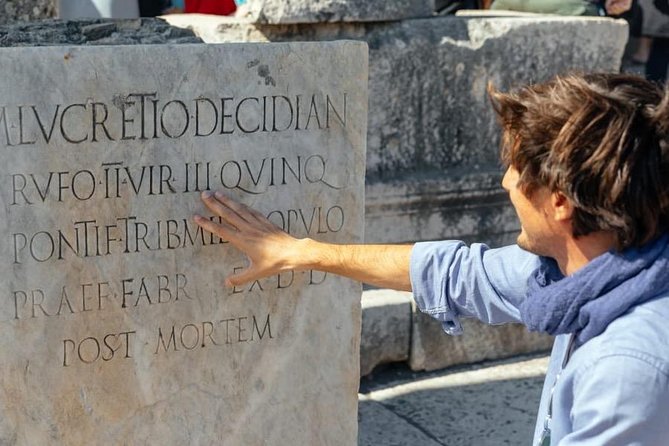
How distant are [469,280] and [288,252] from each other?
557mm

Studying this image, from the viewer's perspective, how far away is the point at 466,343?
432 centimetres

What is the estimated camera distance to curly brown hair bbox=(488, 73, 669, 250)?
168 cm

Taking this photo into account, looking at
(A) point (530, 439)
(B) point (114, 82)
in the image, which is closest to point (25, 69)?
(B) point (114, 82)

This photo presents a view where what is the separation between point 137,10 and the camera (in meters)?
4.79

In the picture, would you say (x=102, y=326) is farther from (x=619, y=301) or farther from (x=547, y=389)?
(x=619, y=301)

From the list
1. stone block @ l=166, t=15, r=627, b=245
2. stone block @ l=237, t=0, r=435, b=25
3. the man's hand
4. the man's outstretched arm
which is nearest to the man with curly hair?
the man's outstretched arm

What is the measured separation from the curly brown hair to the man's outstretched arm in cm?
68

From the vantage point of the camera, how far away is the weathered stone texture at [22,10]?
4105mm

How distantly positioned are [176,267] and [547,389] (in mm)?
1112

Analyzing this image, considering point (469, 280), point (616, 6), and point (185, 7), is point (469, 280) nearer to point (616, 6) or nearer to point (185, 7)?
point (185, 7)

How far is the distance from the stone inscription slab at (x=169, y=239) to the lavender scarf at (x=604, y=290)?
3.96 ft

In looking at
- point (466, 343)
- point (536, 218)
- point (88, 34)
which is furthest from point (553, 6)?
point (536, 218)

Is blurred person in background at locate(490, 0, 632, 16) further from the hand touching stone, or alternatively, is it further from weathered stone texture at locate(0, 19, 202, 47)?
the hand touching stone

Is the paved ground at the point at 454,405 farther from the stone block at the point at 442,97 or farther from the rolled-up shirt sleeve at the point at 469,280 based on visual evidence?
the rolled-up shirt sleeve at the point at 469,280
